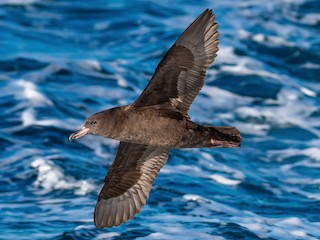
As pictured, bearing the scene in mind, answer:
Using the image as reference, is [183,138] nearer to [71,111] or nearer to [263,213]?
[263,213]

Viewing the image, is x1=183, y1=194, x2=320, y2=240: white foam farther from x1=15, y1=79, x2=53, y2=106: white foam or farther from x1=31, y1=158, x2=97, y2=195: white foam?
x1=15, y1=79, x2=53, y2=106: white foam

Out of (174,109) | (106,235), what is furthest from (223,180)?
(174,109)

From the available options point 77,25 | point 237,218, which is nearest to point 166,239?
point 237,218

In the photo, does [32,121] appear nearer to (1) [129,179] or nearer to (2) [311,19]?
(1) [129,179]

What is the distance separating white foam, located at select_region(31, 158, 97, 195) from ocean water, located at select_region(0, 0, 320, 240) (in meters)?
0.03

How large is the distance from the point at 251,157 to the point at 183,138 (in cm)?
522

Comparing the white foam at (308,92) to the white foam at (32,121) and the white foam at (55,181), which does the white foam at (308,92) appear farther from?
the white foam at (55,181)

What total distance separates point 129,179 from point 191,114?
5.13m

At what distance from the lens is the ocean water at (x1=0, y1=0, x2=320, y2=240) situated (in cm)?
1084

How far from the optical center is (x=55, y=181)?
11.8 m

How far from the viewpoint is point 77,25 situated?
1830cm

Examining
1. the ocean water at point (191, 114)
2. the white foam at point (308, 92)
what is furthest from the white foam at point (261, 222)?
the white foam at point (308, 92)

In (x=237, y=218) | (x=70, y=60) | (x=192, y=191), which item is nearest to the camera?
(x=237, y=218)

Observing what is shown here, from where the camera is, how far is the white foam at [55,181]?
38.2 feet
